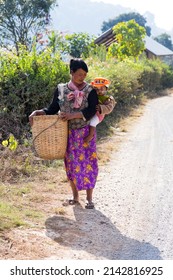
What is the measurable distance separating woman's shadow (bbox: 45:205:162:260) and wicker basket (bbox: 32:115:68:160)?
0.74 metres

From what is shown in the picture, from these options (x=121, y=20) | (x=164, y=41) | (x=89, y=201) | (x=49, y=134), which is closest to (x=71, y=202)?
(x=89, y=201)

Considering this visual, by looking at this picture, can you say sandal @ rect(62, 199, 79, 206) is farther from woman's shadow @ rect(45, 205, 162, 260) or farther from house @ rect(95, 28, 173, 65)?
house @ rect(95, 28, 173, 65)

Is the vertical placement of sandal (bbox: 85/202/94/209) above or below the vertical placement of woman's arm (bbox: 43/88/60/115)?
below

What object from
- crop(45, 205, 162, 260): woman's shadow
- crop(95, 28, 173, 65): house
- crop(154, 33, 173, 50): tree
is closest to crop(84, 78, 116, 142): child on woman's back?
crop(45, 205, 162, 260): woman's shadow

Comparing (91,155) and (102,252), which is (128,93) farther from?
(102,252)

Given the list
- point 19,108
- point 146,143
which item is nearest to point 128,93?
point 146,143

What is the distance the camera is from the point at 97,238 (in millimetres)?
5160

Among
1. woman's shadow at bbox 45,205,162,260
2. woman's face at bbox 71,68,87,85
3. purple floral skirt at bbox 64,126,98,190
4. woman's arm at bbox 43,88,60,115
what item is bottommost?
woman's shadow at bbox 45,205,162,260

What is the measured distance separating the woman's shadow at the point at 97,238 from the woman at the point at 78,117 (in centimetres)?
43

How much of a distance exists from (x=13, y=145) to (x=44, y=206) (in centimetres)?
99

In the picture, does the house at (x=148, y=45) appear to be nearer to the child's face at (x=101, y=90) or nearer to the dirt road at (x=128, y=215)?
the dirt road at (x=128, y=215)

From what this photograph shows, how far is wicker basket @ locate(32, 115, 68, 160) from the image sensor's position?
556 cm

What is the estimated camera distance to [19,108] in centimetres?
850

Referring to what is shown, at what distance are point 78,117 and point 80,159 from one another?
0.55m
